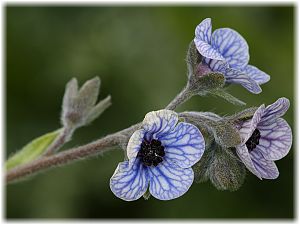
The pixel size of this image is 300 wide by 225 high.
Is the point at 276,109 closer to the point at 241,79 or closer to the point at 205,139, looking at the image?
the point at 241,79

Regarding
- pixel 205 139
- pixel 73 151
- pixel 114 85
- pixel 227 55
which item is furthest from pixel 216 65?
pixel 114 85

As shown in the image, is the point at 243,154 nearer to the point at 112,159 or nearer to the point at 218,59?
the point at 218,59

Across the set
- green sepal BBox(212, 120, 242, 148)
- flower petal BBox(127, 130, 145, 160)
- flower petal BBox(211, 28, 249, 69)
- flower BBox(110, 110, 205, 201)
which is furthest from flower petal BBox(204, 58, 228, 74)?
flower petal BBox(127, 130, 145, 160)

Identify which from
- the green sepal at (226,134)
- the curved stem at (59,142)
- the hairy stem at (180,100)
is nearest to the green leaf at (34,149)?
the curved stem at (59,142)

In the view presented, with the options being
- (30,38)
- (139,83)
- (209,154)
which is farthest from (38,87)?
(209,154)

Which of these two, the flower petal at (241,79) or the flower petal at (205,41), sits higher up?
the flower petal at (205,41)

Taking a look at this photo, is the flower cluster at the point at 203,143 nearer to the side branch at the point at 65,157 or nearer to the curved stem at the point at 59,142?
the side branch at the point at 65,157
